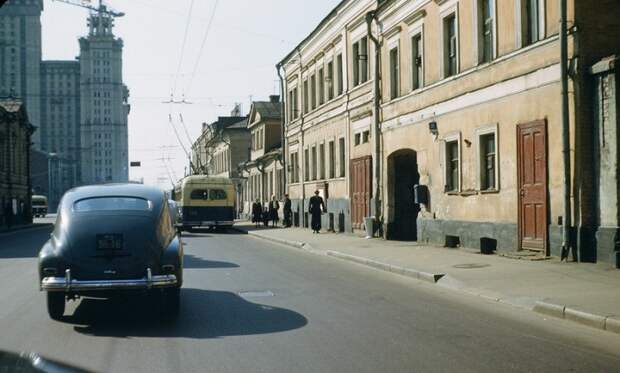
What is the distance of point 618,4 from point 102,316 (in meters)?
12.1

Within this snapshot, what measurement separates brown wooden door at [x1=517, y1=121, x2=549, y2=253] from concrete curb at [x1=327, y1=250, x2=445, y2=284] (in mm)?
3227

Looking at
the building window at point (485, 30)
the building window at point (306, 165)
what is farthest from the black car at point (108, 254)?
the building window at point (306, 165)

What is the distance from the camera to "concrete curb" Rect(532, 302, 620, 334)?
334 inches

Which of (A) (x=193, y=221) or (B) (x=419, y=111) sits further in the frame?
(A) (x=193, y=221)

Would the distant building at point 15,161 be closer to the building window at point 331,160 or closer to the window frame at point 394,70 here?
the building window at point 331,160

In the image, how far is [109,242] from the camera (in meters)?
9.40

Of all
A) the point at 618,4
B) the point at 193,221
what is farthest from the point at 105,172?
the point at 618,4

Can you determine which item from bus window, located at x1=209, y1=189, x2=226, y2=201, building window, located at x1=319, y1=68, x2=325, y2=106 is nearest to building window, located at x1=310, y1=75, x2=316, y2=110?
building window, located at x1=319, y1=68, x2=325, y2=106

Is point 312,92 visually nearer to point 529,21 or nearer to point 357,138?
point 357,138

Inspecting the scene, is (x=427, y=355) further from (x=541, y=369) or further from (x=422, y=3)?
(x=422, y=3)

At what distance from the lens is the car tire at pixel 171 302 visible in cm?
968

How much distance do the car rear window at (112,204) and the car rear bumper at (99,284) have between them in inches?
42.4

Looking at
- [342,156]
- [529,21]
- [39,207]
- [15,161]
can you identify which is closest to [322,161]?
[342,156]

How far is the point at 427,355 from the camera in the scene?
716 cm
